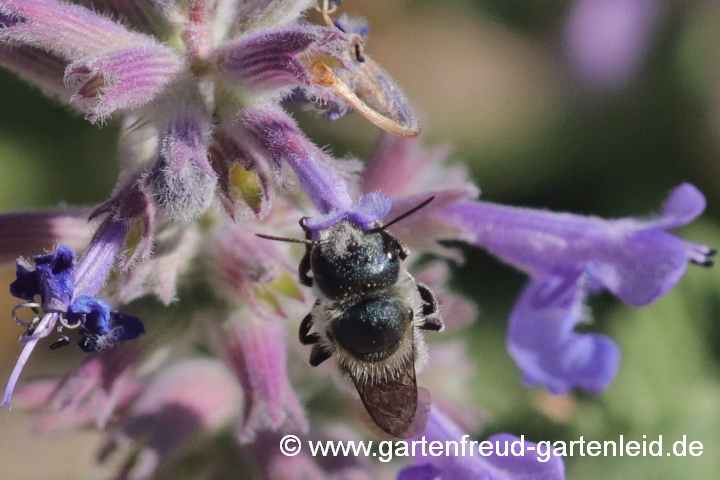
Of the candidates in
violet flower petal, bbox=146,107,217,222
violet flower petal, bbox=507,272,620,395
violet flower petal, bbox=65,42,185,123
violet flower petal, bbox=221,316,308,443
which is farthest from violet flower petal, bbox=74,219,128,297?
violet flower petal, bbox=507,272,620,395

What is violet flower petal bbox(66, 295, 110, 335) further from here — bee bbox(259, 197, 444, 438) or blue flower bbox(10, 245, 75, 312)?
bee bbox(259, 197, 444, 438)

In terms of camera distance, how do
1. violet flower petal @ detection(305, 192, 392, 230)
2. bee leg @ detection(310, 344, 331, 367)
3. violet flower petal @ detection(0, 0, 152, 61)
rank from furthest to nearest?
1. bee leg @ detection(310, 344, 331, 367)
2. violet flower petal @ detection(0, 0, 152, 61)
3. violet flower petal @ detection(305, 192, 392, 230)

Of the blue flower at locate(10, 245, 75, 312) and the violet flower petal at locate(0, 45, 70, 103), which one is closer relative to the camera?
the blue flower at locate(10, 245, 75, 312)

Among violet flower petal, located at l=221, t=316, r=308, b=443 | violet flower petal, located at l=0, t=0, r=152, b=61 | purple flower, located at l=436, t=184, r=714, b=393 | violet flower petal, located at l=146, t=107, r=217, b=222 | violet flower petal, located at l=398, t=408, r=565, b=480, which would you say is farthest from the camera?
purple flower, located at l=436, t=184, r=714, b=393

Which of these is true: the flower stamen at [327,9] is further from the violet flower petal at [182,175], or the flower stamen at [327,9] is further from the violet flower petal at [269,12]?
the violet flower petal at [182,175]

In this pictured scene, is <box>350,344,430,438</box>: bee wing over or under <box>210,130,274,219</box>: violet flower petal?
under

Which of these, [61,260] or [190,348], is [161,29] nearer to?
[61,260]

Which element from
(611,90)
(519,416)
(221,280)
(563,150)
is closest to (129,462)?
(221,280)

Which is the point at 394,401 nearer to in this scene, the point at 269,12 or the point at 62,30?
the point at 269,12
